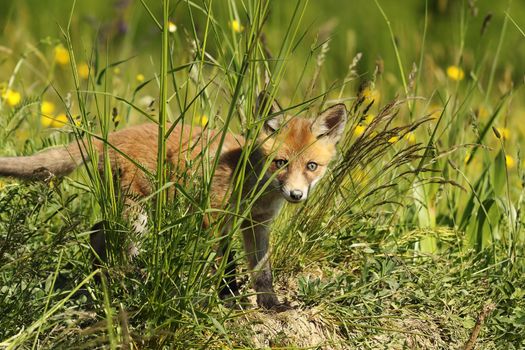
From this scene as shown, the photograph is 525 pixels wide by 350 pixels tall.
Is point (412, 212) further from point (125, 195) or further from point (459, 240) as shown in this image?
point (125, 195)

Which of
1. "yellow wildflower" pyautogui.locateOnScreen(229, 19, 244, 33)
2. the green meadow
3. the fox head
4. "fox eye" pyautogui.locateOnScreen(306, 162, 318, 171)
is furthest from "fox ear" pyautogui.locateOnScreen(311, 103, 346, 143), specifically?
"yellow wildflower" pyautogui.locateOnScreen(229, 19, 244, 33)

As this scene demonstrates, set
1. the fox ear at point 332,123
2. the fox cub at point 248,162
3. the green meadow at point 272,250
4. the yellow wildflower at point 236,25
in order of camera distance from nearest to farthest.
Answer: the green meadow at point 272,250 → the fox cub at point 248,162 → the yellow wildflower at point 236,25 → the fox ear at point 332,123

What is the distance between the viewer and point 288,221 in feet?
12.5

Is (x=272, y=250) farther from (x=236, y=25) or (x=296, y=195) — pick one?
(x=236, y=25)

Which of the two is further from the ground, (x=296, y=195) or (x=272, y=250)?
(x=296, y=195)

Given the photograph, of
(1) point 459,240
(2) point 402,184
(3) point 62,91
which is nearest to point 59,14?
(3) point 62,91

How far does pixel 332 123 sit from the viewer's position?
4.17 metres

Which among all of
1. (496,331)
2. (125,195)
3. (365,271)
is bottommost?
(496,331)

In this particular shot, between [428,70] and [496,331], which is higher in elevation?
[428,70]

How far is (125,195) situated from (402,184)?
71.7 inches

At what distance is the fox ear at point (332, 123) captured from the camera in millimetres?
4047

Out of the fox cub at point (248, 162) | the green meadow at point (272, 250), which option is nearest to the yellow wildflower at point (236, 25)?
the green meadow at point (272, 250)

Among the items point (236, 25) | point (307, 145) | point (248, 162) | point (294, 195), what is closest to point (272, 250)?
point (294, 195)

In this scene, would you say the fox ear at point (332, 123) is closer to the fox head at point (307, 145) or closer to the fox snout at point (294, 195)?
the fox head at point (307, 145)
